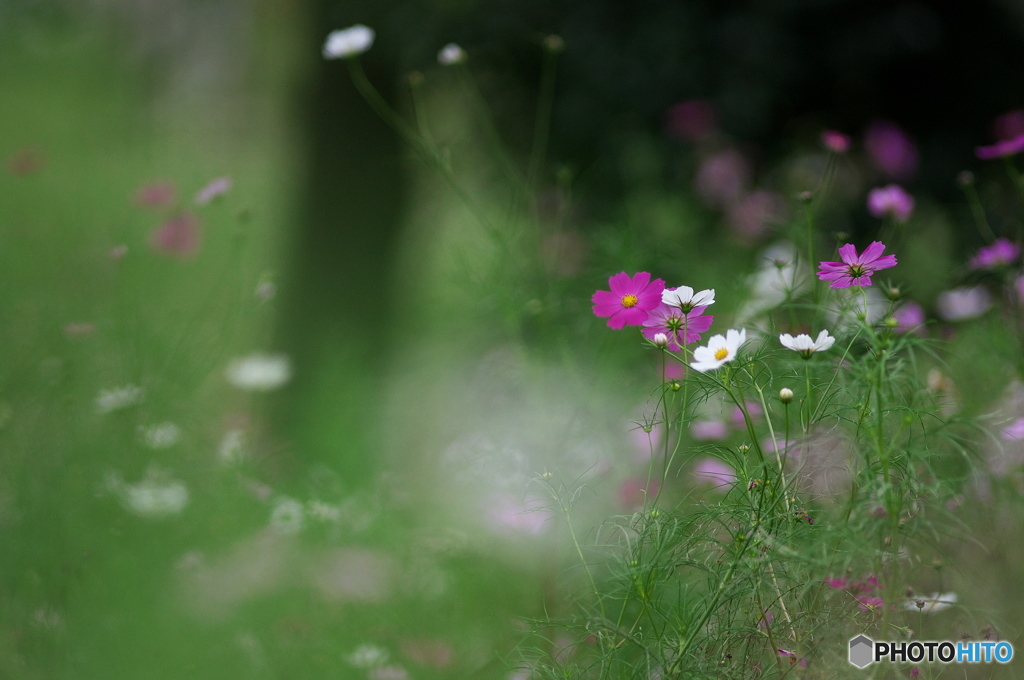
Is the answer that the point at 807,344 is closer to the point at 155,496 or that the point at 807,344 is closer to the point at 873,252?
the point at 873,252

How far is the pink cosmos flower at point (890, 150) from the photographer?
249cm

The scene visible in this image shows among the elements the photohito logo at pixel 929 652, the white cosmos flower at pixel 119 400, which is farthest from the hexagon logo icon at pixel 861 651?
the white cosmos flower at pixel 119 400

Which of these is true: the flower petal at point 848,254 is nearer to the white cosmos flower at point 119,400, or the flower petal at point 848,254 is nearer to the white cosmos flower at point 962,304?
the white cosmos flower at point 962,304

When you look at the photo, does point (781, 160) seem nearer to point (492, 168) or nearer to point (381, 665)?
point (492, 168)

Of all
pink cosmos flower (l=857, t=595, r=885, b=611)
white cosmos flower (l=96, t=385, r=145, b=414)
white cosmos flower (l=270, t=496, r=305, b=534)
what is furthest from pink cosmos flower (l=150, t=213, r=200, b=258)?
pink cosmos flower (l=857, t=595, r=885, b=611)

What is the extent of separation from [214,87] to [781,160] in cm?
237

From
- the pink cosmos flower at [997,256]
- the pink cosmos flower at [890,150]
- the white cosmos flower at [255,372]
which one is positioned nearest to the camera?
the pink cosmos flower at [997,256]

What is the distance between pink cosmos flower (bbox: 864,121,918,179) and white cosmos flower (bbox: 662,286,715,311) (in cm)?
208

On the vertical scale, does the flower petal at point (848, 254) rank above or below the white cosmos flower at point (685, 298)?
above

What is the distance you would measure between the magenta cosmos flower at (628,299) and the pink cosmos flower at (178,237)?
43.6 inches

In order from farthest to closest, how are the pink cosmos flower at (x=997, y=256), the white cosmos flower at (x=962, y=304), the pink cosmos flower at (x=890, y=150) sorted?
1. the pink cosmos flower at (x=890, y=150)
2. the white cosmos flower at (x=962, y=304)
3. the pink cosmos flower at (x=997, y=256)

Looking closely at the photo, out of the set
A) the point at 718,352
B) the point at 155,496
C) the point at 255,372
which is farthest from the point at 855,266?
the point at 255,372

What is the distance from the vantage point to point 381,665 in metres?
1.18

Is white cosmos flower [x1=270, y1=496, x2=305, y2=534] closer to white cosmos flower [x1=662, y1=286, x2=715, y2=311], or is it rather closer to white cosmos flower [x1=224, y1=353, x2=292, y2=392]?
white cosmos flower [x1=224, y1=353, x2=292, y2=392]
